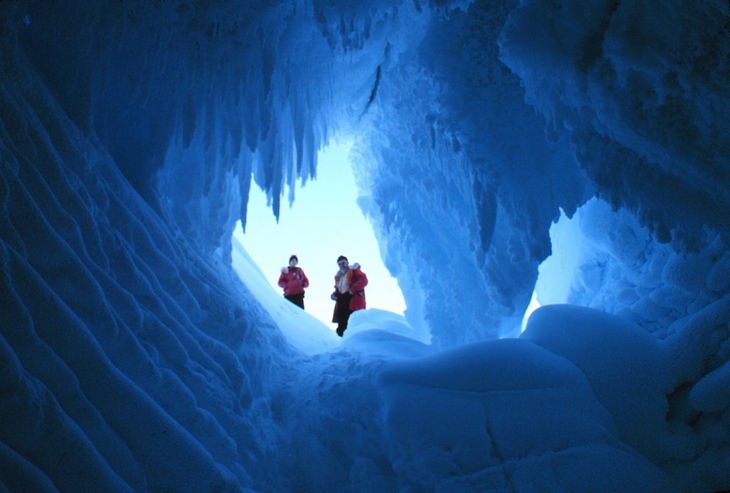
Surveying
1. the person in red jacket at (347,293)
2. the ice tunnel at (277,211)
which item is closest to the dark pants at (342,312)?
the person in red jacket at (347,293)

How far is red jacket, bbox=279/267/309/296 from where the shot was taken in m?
9.58

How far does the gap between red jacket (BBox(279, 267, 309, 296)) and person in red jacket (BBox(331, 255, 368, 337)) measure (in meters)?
1.00

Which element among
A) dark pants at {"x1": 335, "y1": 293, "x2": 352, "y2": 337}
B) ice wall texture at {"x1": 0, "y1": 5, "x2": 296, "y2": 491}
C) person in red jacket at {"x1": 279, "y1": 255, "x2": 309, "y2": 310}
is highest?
person in red jacket at {"x1": 279, "y1": 255, "x2": 309, "y2": 310}

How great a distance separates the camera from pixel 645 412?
3637mm

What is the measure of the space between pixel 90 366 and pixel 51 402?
1.31 ft

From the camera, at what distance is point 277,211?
5500mm

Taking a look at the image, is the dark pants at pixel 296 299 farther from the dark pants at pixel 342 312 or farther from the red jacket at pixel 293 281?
the dark pants at pixel 342 312

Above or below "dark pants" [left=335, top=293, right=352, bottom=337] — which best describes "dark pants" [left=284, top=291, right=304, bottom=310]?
above

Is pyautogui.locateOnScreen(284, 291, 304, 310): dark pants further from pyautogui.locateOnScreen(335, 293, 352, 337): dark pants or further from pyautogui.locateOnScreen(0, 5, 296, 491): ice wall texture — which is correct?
pyautogui.locateOnScreen(0, 5, 296, 491): ice wall texture

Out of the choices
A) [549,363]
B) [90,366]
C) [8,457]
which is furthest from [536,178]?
[8,457]

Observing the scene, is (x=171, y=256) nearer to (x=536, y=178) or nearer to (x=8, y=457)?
(x=8, y=457)

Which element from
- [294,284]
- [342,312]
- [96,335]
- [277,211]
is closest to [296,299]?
[294,284]

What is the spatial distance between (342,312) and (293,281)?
137 centimetres

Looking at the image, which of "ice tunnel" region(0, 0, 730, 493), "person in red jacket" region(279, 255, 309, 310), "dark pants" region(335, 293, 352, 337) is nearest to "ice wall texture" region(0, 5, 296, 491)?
"ice tunnel" region(0, 0, 730, 493)
